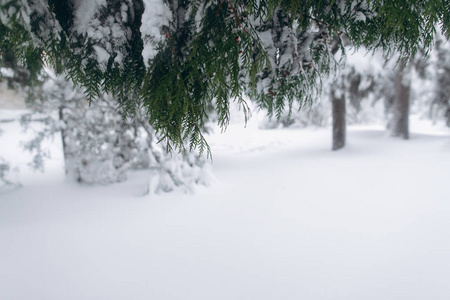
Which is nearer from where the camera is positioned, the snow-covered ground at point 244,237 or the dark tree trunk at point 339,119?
the snow-covered ground at point 244,237

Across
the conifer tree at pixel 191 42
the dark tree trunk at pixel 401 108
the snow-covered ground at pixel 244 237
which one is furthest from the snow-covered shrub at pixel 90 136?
the dark tree trunk at pixel 401 108

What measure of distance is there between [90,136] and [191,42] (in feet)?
18.8

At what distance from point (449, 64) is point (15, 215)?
38.3 feet

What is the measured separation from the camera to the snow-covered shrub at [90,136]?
5781mm

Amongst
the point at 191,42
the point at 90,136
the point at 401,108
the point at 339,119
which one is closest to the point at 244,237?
the point at 191,42

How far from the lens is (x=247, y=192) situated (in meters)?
5.36

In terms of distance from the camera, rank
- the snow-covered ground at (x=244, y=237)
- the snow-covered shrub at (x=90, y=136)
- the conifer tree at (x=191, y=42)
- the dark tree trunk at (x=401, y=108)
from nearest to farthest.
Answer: the conifer tree at (x=191, y=42) < the snow-covered ground at (x=244, y=237) < the snow-covered shrub at (x=90, y=136) < the dark tree trunk at (x=401, y=108)

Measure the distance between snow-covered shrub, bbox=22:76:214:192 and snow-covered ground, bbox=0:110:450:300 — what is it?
42 centimetres

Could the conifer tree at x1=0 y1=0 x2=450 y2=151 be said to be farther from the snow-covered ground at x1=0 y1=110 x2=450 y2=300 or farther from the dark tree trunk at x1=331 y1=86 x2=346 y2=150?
the dark tree trunk at x1=331 y1=86 x2=346 y2=150

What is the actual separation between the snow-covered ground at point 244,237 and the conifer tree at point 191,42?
2006 millimetres

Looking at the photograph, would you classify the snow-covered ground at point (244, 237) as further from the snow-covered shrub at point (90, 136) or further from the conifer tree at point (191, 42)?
the conifer tree at point (191, 42)

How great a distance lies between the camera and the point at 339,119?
7863 millimetres

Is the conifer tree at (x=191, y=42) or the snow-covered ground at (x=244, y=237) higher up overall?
the conifer tree at (x=191, y=42)

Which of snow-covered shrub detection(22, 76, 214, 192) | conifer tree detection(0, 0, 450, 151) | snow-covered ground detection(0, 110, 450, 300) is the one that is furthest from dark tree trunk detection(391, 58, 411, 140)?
conifer tree detection(0, 0, 450, 151)
